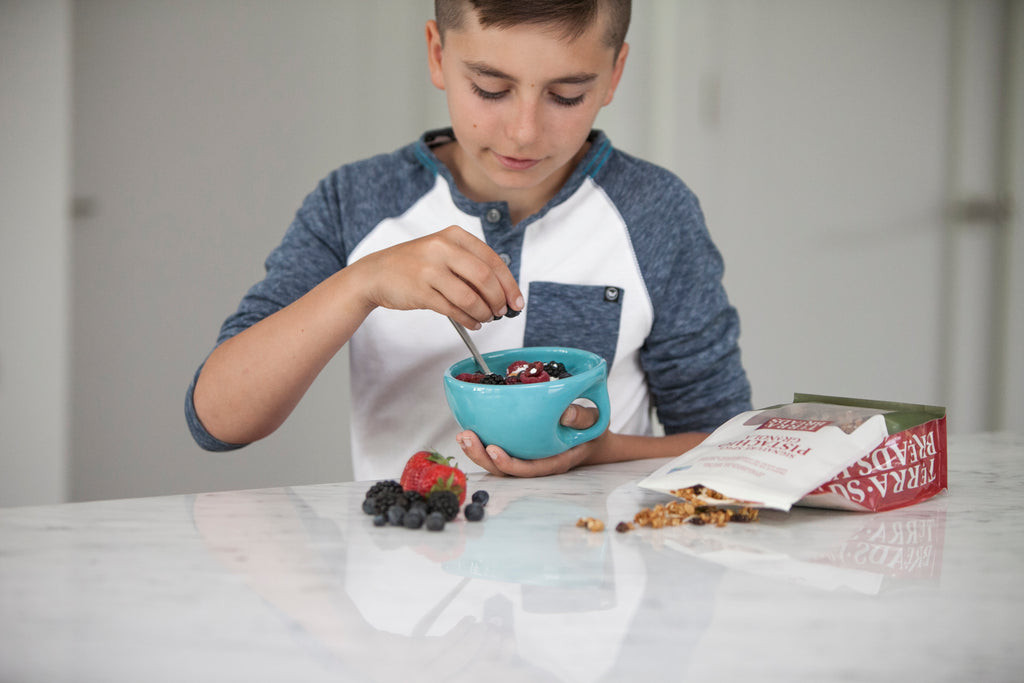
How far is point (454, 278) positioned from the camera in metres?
0.88

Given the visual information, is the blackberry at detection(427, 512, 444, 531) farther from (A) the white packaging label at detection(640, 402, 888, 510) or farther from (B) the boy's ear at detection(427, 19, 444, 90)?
(B) the boy's ear at detection(427, 19, 444, 90)

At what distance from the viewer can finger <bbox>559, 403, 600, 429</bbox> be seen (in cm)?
87

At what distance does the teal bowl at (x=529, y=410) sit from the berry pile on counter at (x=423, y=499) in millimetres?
77

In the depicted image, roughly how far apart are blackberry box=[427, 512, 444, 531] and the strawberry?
2.3 inches

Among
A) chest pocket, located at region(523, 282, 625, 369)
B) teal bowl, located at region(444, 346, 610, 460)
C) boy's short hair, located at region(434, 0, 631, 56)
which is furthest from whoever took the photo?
chest pocket, located at region(523, 282, 625, 369)

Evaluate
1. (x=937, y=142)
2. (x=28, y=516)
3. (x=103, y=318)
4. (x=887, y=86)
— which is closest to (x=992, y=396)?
(x=937, y=142)

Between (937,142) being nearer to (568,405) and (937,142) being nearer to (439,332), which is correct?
(439,332)

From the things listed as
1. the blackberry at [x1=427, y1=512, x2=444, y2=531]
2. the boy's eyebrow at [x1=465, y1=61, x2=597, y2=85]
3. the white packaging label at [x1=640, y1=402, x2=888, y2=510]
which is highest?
the boy's eyebrow at [x1=465, y1=61, x2=597, y2=85]

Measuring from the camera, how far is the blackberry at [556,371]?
876 mm

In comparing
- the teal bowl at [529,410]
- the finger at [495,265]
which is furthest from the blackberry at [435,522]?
the finger at [495,265]

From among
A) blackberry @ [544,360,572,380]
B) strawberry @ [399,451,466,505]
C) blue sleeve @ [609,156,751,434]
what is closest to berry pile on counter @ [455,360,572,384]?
A: blackberry @ [544,360,572,380]

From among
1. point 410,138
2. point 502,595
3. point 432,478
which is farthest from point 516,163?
point 410,138

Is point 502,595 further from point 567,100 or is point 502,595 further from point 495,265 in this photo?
point 567,100

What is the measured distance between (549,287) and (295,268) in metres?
0.36
